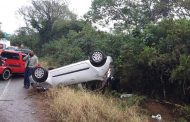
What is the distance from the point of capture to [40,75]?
1405 cm

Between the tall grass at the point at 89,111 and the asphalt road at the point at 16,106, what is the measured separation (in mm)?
745

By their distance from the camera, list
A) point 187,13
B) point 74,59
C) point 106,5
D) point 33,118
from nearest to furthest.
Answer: point 33,118
point 74,59
point 187,13
point 106,5

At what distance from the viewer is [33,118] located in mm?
9891

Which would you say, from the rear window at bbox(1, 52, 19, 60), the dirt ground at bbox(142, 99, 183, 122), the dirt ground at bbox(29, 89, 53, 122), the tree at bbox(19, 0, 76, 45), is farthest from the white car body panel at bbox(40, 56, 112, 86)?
the tree at bbox(19, 0, 76, 45)

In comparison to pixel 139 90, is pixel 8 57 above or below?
above

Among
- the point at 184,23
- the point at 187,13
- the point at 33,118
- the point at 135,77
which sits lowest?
the point at 33,118

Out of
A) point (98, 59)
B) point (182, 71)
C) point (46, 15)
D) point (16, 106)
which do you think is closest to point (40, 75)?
point (98, 59)

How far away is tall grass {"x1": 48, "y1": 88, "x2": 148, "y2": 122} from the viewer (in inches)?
358

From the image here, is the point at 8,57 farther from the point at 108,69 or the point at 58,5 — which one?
the point at 58,5

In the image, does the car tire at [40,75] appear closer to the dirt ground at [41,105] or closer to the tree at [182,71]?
the dirt ground at [41,105]

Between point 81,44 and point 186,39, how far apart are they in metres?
10.5

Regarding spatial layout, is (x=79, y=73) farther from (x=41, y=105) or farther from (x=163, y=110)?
(x=163, y=110)

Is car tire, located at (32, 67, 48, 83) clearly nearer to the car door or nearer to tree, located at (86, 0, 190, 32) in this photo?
the car door

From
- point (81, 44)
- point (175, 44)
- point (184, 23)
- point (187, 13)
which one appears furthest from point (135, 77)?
point (187, 13)
